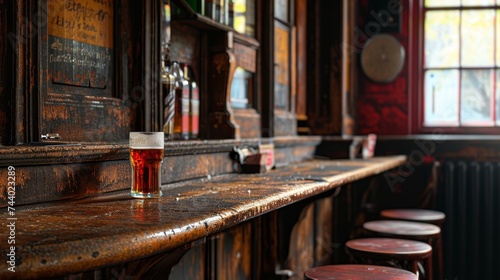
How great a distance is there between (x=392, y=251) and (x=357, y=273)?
0.67m

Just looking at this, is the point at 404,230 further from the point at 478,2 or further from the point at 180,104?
the point at 478,2

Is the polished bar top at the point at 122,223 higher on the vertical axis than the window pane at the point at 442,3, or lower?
lower

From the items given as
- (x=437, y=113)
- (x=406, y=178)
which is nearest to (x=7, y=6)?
(x=406, y=178)

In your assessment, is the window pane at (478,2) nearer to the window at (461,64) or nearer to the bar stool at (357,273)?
the window at (461,64)

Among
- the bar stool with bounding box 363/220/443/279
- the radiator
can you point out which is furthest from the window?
the bar stool with bounding box 363/220/443/279

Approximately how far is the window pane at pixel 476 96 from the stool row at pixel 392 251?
1.70 meters

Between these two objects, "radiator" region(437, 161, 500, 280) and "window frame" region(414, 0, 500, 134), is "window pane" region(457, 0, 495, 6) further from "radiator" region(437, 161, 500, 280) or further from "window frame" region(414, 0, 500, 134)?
"radiator" region(437, 161, 500, 280)

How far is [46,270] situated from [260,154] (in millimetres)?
2019

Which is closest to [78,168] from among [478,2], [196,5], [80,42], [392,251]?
[80,42]

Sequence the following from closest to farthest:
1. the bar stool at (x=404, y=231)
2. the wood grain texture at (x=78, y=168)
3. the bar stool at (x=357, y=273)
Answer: the wood grain texture at (x=78, y=168)
the bar stool at (x=357, y=273)
the bar stool at (x=404, y=231)

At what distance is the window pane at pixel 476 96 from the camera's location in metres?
6.03

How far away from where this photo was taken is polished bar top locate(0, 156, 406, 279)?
1.10m

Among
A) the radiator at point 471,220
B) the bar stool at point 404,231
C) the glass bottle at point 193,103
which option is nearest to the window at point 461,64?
the radiator at point 471,220

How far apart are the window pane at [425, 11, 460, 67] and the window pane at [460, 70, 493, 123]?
192 mm
